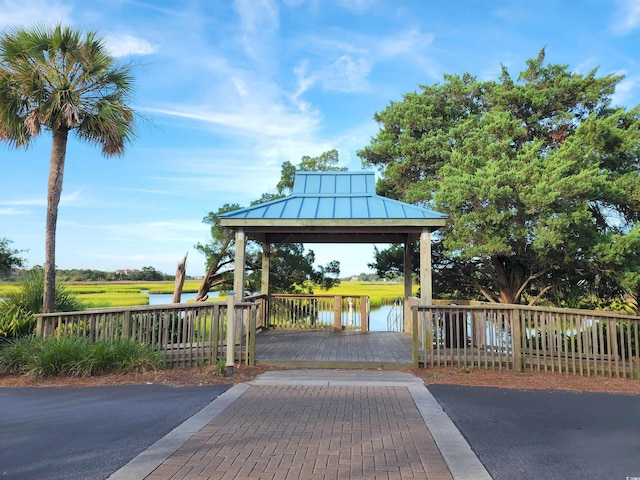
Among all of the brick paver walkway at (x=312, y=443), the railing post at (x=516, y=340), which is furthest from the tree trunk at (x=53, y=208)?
the railing post at (x=516, y=340)

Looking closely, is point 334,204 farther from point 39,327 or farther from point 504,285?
point 504,285

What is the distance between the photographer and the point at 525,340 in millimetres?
6633

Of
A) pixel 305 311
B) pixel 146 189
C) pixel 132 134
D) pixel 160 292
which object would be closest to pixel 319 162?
pixel 146 189

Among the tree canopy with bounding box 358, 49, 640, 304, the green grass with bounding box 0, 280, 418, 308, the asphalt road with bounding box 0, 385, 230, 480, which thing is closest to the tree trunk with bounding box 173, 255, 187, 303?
the green grass with bounding box 0, 280, 418, 308

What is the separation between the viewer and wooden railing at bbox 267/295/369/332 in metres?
11.4

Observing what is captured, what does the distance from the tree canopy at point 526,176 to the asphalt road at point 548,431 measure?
6397mm

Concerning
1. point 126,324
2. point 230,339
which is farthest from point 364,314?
point 126,324

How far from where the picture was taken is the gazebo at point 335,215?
26.3 ft

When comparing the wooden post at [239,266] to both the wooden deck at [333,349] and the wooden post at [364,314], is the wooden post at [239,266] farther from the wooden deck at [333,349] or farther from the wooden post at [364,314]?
the wooden post at [364,314]

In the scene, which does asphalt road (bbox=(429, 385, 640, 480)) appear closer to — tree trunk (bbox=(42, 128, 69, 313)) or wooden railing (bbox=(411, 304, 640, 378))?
wooden railing (bbox=(411, 304, 640, 378))

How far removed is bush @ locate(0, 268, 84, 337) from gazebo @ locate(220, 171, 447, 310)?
3895 millimetres

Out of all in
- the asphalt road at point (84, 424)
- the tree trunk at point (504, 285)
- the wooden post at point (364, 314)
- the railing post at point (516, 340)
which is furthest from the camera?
the tree trunk at point (504, 285)

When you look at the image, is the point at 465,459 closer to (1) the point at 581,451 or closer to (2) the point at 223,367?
(1) the point at 581,451

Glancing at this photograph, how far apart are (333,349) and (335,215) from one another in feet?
9.01
